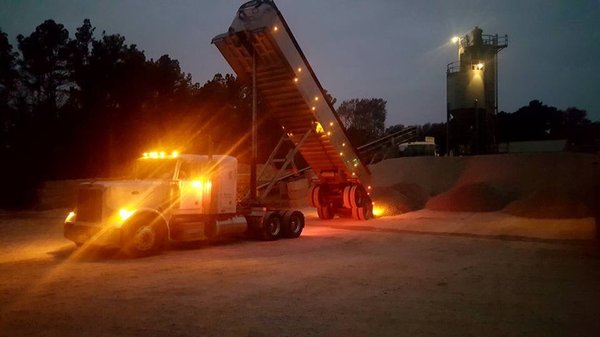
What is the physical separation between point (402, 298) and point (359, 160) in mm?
12393

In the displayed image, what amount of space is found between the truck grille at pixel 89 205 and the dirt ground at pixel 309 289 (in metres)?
0.94

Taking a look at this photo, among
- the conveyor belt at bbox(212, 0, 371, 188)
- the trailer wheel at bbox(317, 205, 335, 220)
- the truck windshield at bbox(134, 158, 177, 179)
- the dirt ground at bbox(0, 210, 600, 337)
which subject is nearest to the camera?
the dirt ground at bbox(0, 210, 600, 337)

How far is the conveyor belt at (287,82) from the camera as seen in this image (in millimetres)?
15211

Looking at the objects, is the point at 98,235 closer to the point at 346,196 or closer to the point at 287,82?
the point at 287,82

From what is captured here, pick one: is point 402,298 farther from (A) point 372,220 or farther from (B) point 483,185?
(B) point 483,185

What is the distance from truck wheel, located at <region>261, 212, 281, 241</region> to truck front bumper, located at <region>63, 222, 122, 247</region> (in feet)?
14.9

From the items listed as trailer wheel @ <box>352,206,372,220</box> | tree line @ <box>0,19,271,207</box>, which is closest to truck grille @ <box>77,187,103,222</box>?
trailer wheel @ <box>352,206,372,220</box>

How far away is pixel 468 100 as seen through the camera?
4753 cm

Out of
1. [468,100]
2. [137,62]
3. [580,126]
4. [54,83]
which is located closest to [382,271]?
[137,62]

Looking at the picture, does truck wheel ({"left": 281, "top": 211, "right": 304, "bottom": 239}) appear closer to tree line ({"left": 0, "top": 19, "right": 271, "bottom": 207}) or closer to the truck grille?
the truck grille

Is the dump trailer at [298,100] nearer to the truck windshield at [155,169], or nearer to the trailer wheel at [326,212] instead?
the trailer wheel at [326,212]

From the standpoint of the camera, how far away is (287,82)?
648 inches

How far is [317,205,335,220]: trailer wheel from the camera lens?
21.8 meters

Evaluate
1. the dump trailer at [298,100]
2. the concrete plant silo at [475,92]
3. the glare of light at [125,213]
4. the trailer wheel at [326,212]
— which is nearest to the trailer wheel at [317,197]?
the dump trailer at [298,100]
